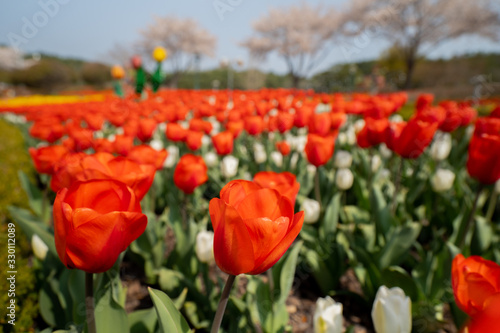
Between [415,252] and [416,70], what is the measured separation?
2785cm

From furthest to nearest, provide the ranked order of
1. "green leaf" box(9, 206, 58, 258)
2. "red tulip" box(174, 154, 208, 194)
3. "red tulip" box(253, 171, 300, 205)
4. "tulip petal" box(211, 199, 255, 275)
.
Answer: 1. "red tulip" box(174, 154, 208, 194)
2. "green leaf" box(9, 206, 58, 258)
3. "red tulip" box(253, 171, 300, 205)
4. "tulip petal" box(211, 199, 255, 275)

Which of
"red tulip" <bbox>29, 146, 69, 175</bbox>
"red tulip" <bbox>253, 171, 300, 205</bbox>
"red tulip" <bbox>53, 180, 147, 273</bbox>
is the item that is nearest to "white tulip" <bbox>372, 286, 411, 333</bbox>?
"red tulip" <bbox>253, 171, 300, 205</bbox>

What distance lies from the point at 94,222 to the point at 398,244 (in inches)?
64.3

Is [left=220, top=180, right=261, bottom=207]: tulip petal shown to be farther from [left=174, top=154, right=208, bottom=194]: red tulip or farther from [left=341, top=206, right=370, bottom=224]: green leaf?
[left=341, top=206, right=370, bottom=224]: green leaf

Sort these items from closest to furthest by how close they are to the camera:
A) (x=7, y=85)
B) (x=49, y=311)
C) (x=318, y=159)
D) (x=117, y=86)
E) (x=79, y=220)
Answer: (x=79, y=220), (x=49, y=311), (x=318, y=159), (x=117, y=86), (x=7, y=85)

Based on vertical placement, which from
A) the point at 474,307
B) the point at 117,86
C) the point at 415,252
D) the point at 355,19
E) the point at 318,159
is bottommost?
the point at 415,252

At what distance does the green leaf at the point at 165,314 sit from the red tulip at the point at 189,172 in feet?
3.24

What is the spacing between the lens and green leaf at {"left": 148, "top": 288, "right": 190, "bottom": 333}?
84cm

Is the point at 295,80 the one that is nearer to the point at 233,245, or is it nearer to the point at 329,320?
the point at 329,320

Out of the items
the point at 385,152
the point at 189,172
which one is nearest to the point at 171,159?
the point at 189,172

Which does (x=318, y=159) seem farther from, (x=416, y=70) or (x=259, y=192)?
(x=416, y=70)

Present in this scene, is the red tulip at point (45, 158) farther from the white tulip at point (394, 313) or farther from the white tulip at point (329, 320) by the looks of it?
the white tulip at point (394, 313)

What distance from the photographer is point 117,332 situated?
107 centimetres

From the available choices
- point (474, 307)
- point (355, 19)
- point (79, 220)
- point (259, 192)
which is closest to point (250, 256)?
point (259, 192)
